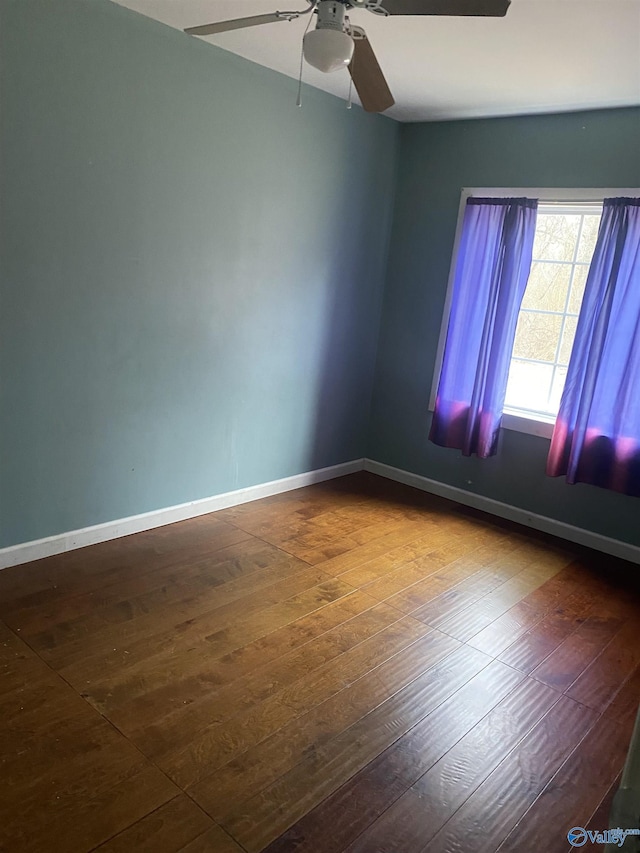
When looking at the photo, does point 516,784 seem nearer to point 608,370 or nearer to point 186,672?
point 186,672

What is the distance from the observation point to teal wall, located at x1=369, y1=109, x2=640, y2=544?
11.8ft

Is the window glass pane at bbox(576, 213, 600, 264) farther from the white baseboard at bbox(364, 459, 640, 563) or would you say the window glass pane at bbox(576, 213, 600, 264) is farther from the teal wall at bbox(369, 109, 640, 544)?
the white baseboard at bbox(364, 459, 640, 563)

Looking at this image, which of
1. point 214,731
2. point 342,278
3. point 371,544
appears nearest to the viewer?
point 214,731

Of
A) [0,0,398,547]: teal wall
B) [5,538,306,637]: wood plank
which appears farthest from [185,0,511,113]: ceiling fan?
[5,538,306,637]: wood plank

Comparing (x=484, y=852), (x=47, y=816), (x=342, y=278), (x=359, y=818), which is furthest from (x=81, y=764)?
(x=342, y=278)

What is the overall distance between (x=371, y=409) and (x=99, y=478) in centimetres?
226

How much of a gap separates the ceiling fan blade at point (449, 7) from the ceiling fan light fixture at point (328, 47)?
0.19 meters

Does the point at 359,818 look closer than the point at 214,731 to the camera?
Yes

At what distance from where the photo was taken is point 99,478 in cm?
315

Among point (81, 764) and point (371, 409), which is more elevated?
point (371, 409)

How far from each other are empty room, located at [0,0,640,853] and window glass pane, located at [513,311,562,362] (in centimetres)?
2

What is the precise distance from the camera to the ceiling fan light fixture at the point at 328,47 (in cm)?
173

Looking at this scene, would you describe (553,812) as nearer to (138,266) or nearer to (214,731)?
(214,731)

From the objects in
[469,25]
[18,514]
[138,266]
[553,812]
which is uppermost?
[469,25]
